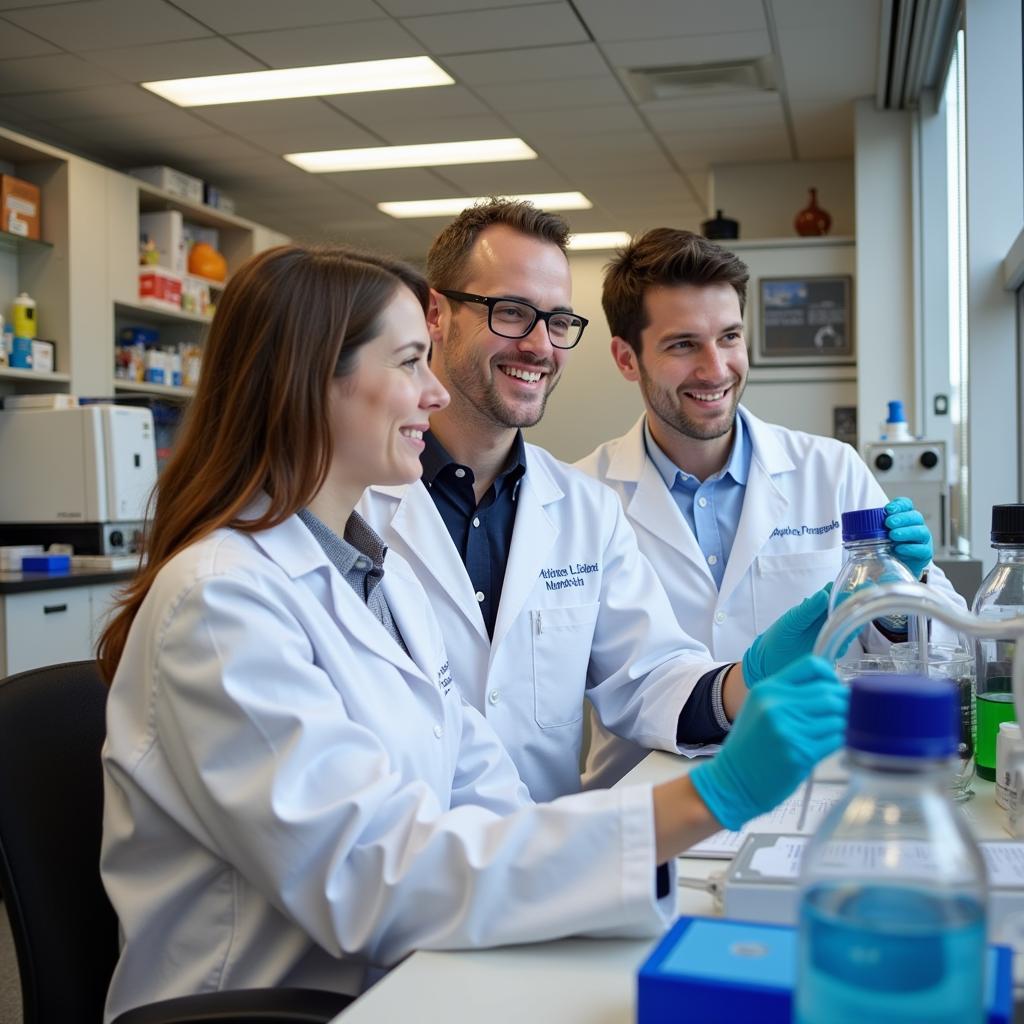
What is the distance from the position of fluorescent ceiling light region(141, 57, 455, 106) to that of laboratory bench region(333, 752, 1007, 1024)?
401 cm

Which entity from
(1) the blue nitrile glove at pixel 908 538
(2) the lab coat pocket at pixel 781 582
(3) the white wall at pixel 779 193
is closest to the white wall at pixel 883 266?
(3) the white wall at pixel 779 193

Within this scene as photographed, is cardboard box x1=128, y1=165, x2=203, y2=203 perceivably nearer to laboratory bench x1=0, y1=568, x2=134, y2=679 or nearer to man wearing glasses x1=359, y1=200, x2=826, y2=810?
laboratory bench x1=0, y1=568, x2=134, y2=679

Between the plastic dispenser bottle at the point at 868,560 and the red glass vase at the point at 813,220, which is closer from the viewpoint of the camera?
the plastic dispenser bottle at the point at 868,560

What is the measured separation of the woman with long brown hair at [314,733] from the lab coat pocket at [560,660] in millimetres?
432

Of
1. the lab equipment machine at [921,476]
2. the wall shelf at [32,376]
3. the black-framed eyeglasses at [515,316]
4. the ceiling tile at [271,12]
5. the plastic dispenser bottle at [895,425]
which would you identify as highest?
the ceiling tile at [271,12]

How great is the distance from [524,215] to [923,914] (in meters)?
1.67

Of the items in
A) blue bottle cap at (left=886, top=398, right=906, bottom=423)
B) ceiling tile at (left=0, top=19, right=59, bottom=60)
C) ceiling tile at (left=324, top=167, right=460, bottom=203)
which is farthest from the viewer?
ceiling tile at (left=324, top=167, right=460, bottom=203)

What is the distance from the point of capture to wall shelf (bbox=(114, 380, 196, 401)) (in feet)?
17.3

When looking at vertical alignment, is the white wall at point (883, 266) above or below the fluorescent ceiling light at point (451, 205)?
below

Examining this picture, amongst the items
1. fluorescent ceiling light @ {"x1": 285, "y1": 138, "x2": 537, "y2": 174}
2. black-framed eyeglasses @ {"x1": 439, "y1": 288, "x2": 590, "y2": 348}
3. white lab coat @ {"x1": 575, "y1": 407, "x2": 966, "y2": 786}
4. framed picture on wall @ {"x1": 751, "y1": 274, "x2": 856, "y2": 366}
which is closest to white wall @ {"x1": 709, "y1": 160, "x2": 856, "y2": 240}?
framed picture on wall @ {"x1": 751, "y1": 274, "x2": 856, "y2": 366}

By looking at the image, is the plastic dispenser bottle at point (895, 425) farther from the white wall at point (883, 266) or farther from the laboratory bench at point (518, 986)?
the laboratory bench at point (518, 986)

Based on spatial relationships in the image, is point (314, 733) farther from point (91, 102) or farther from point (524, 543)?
point (91, 102)

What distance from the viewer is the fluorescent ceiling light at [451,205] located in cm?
652

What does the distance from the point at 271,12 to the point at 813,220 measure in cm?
276
